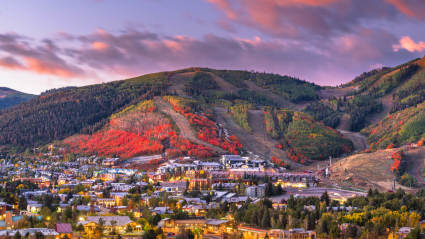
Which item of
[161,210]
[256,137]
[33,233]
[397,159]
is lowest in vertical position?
[33,233]

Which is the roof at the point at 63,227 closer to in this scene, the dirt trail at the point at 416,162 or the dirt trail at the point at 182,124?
the dirt trail at the point at 416,162

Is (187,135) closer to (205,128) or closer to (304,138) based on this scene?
(205,128)

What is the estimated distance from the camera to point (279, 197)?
10175 centimetres

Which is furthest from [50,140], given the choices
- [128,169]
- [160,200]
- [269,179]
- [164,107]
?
[160,200]

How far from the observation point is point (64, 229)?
69.1 metres

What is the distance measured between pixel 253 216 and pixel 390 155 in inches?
2816

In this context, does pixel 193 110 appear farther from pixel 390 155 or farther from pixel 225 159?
pixel 390 155

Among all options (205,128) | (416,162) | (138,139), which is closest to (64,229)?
(416,162)

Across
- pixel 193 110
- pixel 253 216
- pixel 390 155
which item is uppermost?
pixel 193 110

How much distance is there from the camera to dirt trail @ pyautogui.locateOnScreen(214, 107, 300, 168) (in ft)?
534

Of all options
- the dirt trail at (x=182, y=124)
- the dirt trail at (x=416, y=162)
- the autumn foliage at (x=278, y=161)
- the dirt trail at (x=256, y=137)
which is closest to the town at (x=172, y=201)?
the autumn foliage at (x=278, y=161)

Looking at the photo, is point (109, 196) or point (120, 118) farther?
point (120, 118)

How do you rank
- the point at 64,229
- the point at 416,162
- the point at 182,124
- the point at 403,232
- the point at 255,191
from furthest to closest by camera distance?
1. the point at 182,124
2. the point at 416,162
3. the point at 255,191
4. the point at 403,232
5. the point at 64,229

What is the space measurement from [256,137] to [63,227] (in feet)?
369
